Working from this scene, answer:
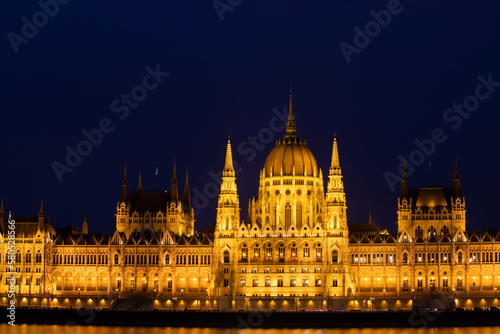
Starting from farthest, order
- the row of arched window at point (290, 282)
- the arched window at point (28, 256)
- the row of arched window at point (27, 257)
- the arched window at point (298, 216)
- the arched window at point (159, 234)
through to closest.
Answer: the arched window at point (159, 234) → the arched window at point (298, 216) → the arched window at point (28, 256) → the row of arched window at point (27, 257) → the row of arched window at point (290, 282)

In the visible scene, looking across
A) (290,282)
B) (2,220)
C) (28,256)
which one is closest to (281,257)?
(290,282)

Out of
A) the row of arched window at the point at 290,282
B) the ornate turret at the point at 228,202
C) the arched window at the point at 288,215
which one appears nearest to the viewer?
the row of arched window at the point at 290,282

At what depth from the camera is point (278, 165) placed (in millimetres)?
181000

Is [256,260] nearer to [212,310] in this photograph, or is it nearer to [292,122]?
[212,310]

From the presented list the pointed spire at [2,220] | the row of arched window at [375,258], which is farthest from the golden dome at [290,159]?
the pointed spire at [2,220]

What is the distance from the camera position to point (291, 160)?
180m

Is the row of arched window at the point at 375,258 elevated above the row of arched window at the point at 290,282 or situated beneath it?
elevated above

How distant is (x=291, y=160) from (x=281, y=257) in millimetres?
18560

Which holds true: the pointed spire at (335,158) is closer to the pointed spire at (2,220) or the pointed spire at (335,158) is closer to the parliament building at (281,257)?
the parliament building at (281,257)

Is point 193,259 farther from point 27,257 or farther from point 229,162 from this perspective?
point 27,257

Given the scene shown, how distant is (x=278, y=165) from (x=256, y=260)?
61.6 feet

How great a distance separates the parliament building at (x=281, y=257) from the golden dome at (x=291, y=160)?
201 millimetres

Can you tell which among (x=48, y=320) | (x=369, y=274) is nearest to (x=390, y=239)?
(x=369, y=274)

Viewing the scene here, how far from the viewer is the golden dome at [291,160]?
591 ft
